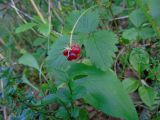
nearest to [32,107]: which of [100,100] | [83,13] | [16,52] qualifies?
[100,100]

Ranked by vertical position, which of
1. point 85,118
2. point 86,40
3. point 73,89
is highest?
point 86,40

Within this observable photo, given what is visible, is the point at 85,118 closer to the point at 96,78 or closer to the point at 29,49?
the point at 96,78

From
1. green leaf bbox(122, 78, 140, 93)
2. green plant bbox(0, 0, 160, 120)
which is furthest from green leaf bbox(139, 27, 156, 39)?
green leaf bbox(122, 78, 140, 93)

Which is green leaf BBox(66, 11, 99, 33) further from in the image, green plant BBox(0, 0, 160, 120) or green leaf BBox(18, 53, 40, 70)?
green leaf BBox(18, 53, 40, 70)

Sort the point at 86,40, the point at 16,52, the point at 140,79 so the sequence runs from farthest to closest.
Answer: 1. the point at 16,52
2. the point at 140,79
3. the point at 86,40

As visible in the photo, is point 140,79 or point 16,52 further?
point 16,52

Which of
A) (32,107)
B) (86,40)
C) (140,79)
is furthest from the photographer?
(140,79)

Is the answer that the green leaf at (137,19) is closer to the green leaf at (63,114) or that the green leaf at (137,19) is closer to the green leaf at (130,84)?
the green leaf at (130,84)
